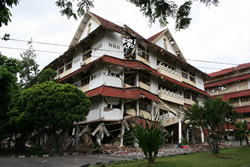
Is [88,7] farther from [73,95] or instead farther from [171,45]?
[171,45]

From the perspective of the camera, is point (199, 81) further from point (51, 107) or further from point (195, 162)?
point (195, 162)

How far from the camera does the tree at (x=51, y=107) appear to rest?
47.6ft

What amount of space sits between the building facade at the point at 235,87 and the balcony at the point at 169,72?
11004 millimetres

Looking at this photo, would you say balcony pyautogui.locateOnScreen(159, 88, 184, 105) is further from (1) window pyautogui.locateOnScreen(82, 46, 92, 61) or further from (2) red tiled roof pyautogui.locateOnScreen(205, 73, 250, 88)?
(2) red tiled roof pyautogui.locateOnScreen(205, 73, 250, 88)

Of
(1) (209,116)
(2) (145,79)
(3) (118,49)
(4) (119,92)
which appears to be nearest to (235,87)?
(2) (145,79)

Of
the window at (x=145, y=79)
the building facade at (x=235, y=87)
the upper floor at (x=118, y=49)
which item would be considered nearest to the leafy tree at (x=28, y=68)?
the upper floor at (x=118, y=49)

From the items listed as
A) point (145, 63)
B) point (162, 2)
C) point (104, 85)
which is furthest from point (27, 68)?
point (162, 2)

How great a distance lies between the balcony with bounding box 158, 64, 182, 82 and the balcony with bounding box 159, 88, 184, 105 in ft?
6.09

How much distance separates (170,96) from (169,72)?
2.82 m

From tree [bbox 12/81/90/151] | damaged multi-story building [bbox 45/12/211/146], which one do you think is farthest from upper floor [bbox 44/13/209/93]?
tree [bbox 12/81/90/151]

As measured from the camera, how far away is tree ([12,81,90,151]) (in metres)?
14.5

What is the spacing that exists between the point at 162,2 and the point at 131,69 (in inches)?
588

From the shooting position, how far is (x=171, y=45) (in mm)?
27469

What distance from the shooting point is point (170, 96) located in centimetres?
2250
